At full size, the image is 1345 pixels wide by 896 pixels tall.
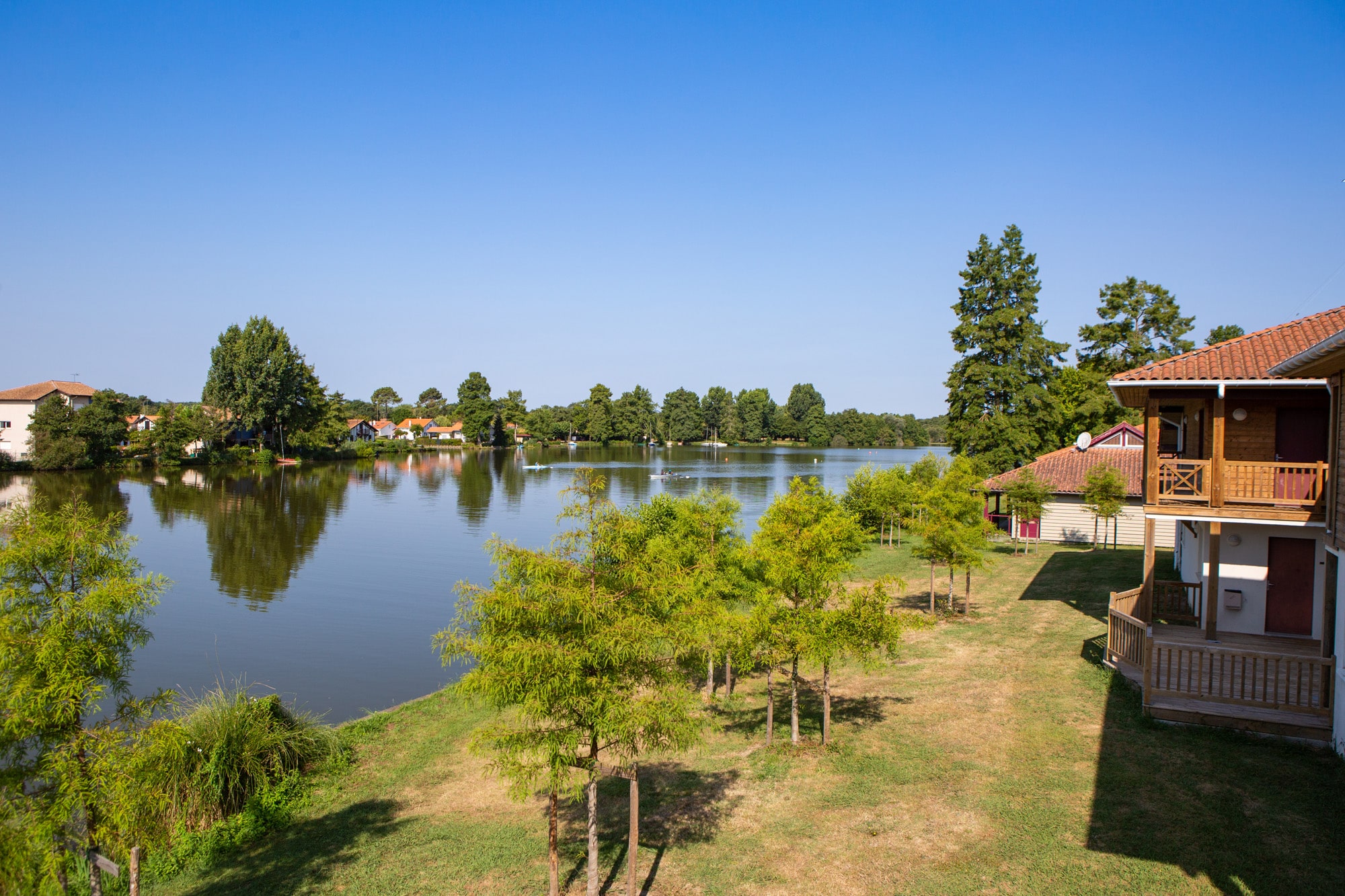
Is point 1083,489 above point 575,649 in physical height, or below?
above

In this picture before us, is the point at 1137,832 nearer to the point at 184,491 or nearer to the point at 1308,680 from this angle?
the point at 1308,680

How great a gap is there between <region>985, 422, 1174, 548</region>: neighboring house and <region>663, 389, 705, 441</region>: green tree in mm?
129248

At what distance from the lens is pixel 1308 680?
42.7 ft

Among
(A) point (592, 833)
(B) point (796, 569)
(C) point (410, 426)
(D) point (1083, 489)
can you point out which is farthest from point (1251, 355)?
(C) point (410, 426)

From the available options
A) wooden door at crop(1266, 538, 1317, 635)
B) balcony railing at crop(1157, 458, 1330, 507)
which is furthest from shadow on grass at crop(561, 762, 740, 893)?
wooden door at crop(1266, 538, 1317, 635)

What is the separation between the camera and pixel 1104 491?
1273 inches

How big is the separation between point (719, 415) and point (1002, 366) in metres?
128

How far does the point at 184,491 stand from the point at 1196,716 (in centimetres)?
7040

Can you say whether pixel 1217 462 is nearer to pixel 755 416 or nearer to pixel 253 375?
pixel 253 375

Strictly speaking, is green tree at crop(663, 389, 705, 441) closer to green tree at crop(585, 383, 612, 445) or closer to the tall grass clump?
green tree at crop(585, 383, 612, 445)

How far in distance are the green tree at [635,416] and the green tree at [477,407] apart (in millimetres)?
31485

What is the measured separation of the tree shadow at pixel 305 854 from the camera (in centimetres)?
1020

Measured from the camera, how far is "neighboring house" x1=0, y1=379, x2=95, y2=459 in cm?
8106

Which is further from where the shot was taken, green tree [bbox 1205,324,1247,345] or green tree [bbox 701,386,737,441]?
green tree [bbox 701,386,737,441]
